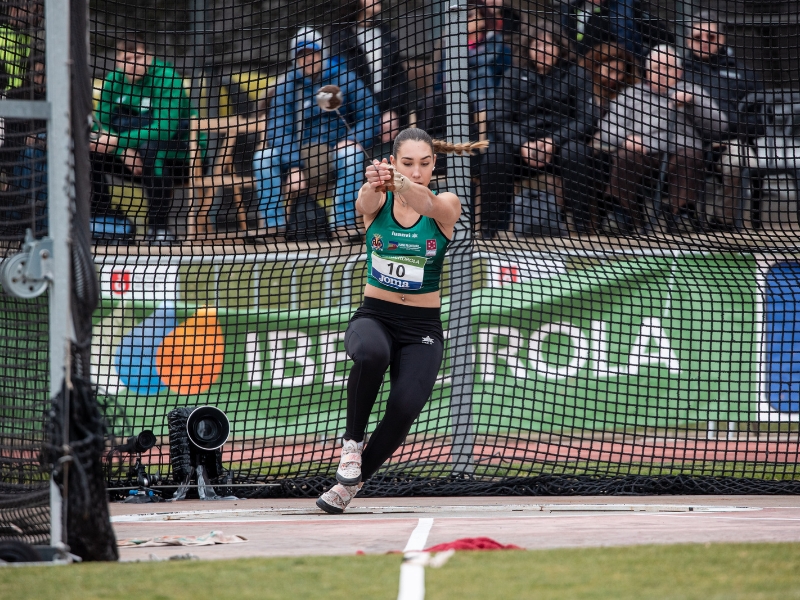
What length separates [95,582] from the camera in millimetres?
3283

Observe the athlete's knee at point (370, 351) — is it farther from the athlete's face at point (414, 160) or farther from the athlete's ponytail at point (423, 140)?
the athlete's ponytail at point (423, 140)

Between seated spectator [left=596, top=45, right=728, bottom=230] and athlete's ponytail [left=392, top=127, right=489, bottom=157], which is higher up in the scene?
seated spectator [left=596, top=45, right=728, bottom=230]

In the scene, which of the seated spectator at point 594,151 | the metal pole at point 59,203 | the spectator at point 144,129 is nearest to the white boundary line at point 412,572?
the metal pole at point 59,203

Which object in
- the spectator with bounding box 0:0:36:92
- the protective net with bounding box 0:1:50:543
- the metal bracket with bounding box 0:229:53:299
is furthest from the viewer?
the spectator with bounding box 0:0:36:92

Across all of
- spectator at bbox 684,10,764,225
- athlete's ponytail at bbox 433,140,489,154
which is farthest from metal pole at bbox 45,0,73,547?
spectator at bbox 684,10,764,225

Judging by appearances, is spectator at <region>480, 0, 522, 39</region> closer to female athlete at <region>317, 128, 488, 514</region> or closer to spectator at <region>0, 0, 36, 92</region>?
female athlete at <region>317, 128, 488, 514</region>

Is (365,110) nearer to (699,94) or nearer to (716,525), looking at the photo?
(699,94)

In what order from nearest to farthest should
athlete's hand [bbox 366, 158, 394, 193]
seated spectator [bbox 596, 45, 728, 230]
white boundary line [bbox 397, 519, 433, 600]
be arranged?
white boundary line [bbox 397, 519, 433, 600] → athlete's hand [bbox 366, 158, 394, 193] → seated spectator [bbox 596, 45, 728, 230]

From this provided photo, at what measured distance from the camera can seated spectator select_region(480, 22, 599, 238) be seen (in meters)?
8.40

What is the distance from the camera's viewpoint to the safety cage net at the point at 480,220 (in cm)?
809

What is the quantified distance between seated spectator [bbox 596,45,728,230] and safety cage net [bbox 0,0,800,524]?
0.03 m

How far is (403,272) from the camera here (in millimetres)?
5848

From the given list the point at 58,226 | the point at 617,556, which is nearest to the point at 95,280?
the point at 58,226

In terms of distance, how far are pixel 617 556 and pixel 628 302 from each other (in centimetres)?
537
